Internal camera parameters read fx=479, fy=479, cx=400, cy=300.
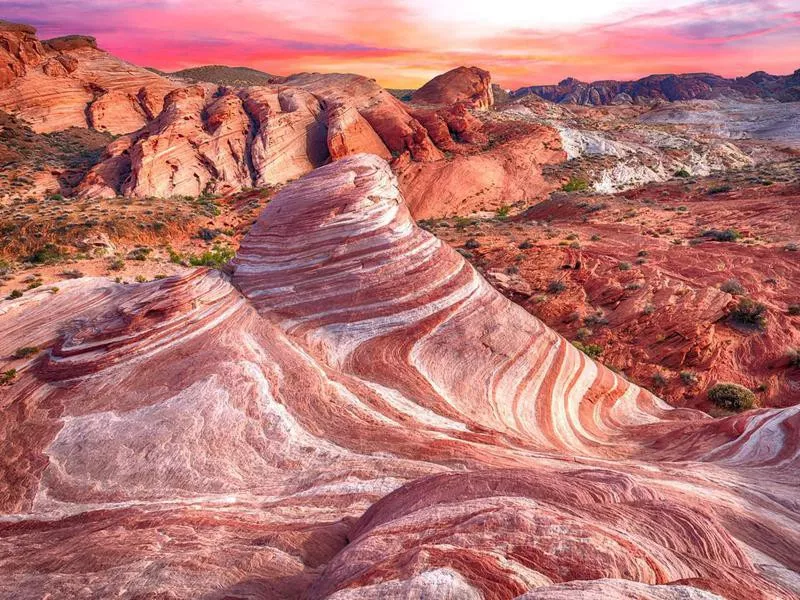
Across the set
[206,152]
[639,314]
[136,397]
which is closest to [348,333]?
[136,397]

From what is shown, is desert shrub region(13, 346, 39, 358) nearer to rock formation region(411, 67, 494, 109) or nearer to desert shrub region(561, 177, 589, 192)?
desert shrub region(561, 177, 589, 192)

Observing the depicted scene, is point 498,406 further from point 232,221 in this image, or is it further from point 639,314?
point 232,221

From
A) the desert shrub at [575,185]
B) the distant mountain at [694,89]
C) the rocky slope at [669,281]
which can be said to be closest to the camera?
the rocky slope at [669,281]

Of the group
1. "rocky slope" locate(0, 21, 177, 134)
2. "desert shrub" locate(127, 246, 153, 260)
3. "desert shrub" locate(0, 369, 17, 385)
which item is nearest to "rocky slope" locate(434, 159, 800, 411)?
"desert shrub" locate(0, 369, 17, 385)

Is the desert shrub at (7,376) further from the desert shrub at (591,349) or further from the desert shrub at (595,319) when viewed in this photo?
the desert shrub at (595,319)

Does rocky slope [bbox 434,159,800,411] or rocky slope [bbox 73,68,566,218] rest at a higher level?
rocky slope [bbox 73,68,566,218]

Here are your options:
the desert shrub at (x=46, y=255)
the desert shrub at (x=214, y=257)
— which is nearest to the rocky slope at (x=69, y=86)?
the desert shrub at (x=46, y=255)
